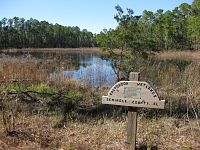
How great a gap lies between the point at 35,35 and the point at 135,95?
7921cm

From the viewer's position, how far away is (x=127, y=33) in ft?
32.1

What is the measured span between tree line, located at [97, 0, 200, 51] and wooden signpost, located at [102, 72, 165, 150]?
558 cm

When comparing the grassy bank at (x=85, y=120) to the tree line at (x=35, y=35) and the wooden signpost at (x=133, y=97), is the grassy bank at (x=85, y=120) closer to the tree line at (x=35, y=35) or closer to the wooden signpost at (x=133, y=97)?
the wooden signpost at (x=133, y=97)

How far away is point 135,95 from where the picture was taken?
428 centimetres

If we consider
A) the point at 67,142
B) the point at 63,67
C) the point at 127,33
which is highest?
the point at 127,33

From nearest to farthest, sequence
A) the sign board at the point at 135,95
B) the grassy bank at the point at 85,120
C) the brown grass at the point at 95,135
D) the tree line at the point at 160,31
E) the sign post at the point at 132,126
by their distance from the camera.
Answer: the sign board at the point at 135,95, the sign post at the point at 132,126, the brown grass at the point at 95,135, the grassy bank at the point at 85,120, the tree line at the point at 160,31

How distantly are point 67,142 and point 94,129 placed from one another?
730 millimetres

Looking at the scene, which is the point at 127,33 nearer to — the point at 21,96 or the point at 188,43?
the point at 21,96

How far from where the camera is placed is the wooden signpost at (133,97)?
13.8ft

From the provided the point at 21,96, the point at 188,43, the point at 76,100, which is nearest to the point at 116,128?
the point at 76,100

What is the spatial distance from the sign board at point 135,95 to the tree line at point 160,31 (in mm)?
5594

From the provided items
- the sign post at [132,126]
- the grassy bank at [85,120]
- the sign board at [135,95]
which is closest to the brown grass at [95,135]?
the grassy bank at [85,120]

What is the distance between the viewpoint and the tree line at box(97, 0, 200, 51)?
9898 millimetres

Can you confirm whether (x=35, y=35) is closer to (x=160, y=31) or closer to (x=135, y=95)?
(x=160, y=31)
